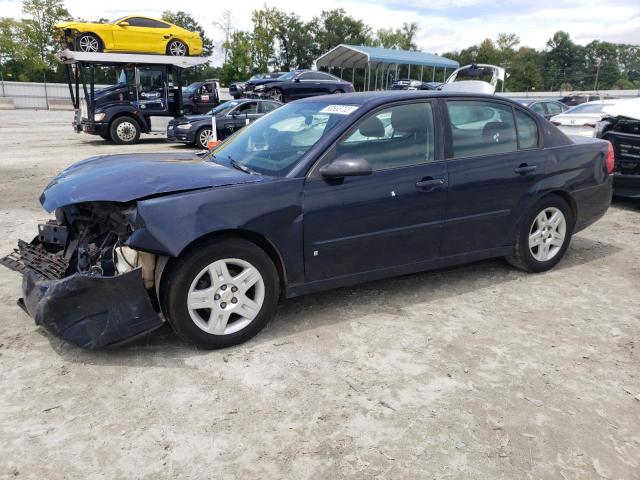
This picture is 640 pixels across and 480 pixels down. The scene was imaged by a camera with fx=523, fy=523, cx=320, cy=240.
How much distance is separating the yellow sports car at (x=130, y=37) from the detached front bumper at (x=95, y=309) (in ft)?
47.0

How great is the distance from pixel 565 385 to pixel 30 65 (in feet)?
194

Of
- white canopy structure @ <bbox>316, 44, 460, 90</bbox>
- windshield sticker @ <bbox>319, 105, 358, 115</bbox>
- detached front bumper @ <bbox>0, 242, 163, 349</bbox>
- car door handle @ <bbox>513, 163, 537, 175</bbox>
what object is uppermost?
white canopy structure @ <bbox>316, 44, 460, 90</bbox>

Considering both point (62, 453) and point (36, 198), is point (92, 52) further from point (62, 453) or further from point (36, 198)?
point (62, 453)

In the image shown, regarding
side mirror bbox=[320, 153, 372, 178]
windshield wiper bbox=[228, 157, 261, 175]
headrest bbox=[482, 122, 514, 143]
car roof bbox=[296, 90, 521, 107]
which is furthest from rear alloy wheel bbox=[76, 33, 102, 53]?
side mirror bbox=[320, 153, 372, 178]

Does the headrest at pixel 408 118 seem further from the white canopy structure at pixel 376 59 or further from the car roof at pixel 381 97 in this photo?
the white canopy structure at pixel 376 59

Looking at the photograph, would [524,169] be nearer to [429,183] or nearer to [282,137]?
[429,183]

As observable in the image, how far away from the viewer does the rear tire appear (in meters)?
15.0

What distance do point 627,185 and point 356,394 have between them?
20.6 feet

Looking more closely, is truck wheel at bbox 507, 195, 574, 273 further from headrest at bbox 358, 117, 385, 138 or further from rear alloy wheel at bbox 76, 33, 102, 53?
rear alloy wheel at bbox 76, 33, 102, 53

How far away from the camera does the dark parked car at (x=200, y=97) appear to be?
2053cm

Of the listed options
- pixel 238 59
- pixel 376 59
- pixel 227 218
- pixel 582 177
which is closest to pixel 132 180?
pixel 227 218

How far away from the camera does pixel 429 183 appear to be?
153 inches

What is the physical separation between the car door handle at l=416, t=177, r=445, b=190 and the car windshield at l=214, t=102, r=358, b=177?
730mm

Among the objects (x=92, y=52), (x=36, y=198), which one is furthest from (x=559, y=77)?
(x=36, y=198)
